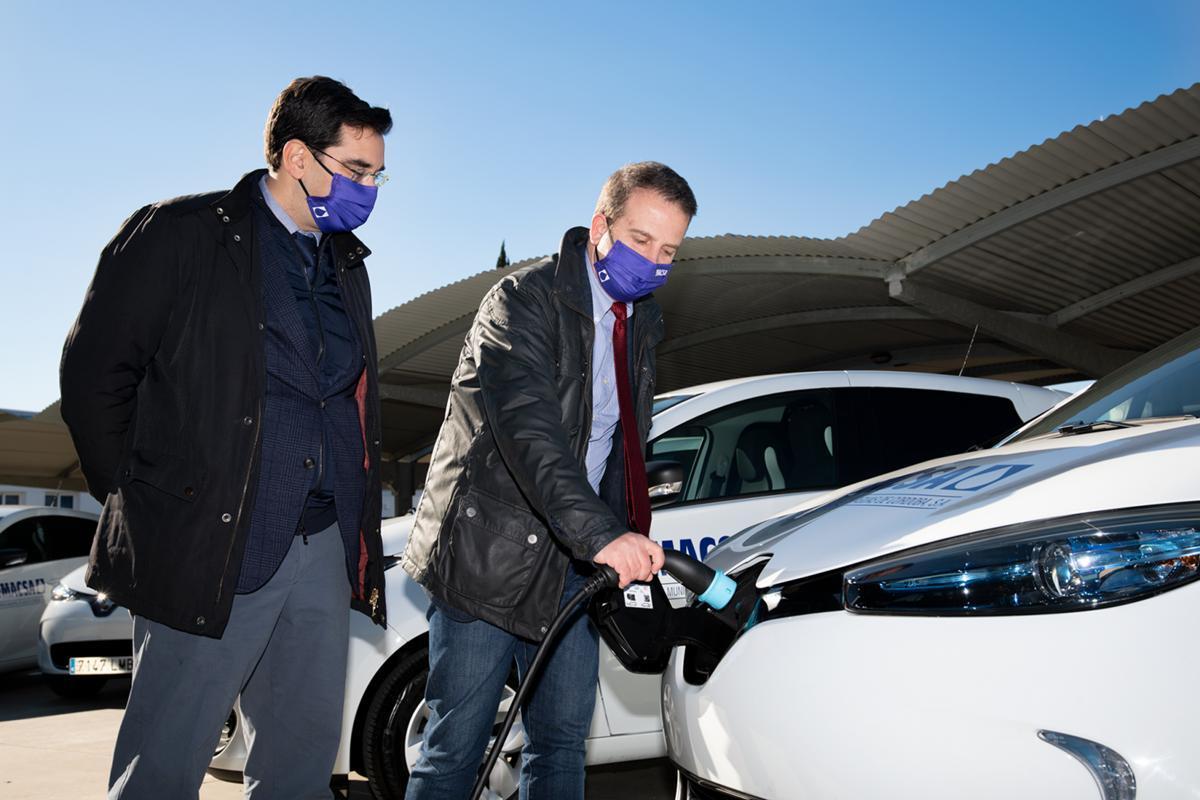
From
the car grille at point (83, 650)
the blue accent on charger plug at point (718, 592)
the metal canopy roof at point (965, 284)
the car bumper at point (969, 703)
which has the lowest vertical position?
the car grille at point (83, 650)

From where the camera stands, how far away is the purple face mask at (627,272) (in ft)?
8.07

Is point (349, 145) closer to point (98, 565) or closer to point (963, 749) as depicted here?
point (98, 565)

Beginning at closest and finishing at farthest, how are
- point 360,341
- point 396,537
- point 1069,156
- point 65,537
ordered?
point 360,341, point 396,537, point 65,537, point 1069,156

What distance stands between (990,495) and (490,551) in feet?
3.31

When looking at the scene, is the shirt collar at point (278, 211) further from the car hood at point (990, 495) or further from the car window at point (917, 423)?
the car window at point (917, 423)

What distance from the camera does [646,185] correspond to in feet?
7.93

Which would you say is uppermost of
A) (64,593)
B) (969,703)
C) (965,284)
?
(965,284)

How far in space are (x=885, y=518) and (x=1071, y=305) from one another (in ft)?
61.9

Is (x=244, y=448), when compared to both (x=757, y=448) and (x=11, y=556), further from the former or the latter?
(x=11, y=556)

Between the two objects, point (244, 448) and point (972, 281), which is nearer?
point (244, 448)

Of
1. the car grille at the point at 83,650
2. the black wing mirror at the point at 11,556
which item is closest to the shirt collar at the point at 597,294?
the car grille at the point at 83,650

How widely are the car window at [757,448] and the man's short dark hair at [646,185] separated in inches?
71.6

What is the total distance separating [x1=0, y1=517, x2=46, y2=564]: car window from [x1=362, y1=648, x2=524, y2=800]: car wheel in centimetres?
518

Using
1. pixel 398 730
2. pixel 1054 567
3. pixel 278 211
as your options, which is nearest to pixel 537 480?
pixel 278 211
